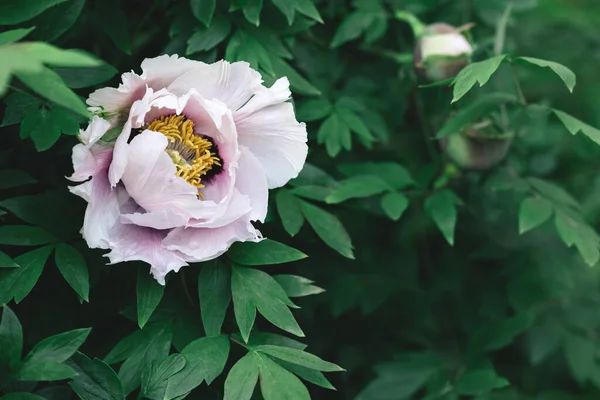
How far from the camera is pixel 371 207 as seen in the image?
0.94m

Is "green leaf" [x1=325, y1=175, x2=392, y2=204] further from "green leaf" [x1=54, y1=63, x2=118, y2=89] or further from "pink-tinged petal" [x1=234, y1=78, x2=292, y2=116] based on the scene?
"green leaf" [x1=54, y1=63, x2=118, y2=89]

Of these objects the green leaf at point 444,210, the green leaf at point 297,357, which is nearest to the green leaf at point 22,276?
the green leaf at point 297,357

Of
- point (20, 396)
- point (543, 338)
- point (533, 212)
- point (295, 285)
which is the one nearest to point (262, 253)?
point (295, 285)

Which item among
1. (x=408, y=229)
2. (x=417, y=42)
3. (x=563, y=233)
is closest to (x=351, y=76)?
(x=417, y=42)

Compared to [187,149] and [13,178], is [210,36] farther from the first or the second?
[13,178]

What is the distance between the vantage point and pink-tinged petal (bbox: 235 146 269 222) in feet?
2.29

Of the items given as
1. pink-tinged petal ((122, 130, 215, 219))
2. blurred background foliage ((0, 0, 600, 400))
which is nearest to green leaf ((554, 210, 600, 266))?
blurred background foliage ((0, 0, 600, 400))

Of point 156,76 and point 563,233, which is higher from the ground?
point 156,76

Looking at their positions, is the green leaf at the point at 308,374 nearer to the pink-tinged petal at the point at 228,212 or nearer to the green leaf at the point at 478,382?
the pink-tinged petal at the point at 228,212

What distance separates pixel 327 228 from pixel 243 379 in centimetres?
22

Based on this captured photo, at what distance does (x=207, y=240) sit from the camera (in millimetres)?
666

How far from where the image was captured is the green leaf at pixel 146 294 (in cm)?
66

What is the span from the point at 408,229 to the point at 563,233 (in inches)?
11.3

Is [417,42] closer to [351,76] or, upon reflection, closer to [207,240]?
[351,76]
